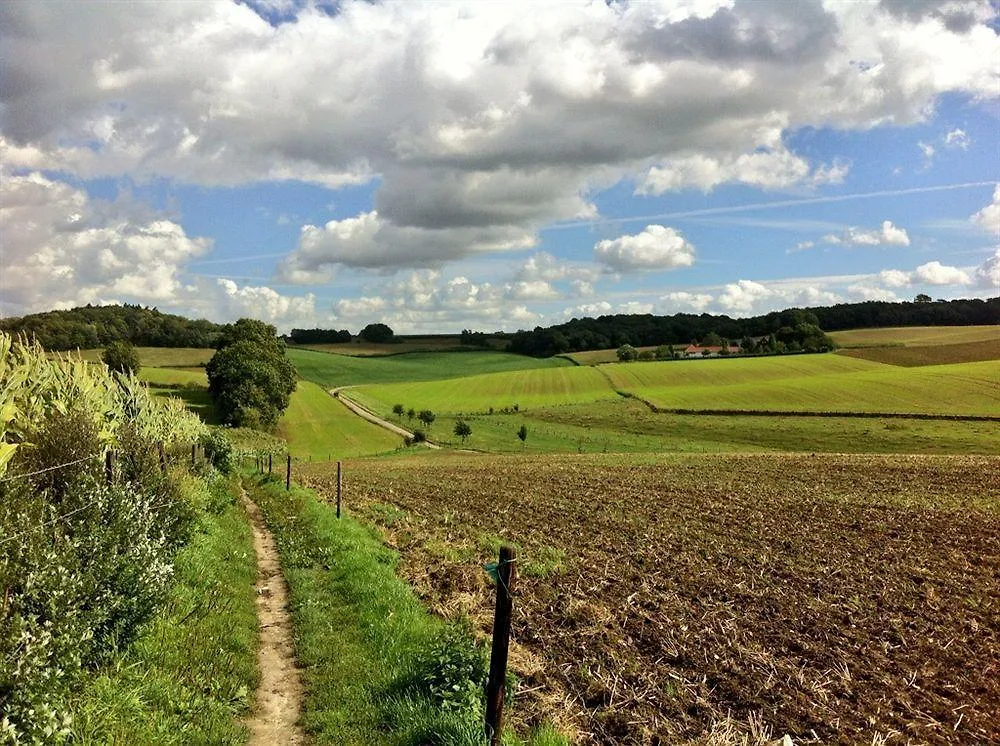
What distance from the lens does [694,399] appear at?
81.3 m

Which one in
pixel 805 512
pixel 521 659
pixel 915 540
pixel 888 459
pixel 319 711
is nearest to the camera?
pixel 319 711

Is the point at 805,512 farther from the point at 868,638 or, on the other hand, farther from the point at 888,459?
the point at 888,459

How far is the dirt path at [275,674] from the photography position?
Answer: 22.6ft

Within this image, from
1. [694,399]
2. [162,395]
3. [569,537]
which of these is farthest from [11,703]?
[162,395]

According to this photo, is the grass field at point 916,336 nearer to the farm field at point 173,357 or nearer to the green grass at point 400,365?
the green grass at point 400,365

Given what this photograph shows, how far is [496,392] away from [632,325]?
8903 cm

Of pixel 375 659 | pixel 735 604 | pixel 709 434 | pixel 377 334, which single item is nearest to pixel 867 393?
pixel 709 434

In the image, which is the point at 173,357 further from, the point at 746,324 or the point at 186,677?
the point at 746,324

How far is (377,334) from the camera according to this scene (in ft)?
601

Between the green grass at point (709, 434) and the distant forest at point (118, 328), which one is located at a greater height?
the distant forest at point (118, 328)

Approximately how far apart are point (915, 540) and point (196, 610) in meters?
17.2

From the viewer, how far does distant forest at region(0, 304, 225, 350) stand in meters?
93.7

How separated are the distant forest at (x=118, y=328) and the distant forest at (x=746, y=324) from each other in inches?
3044

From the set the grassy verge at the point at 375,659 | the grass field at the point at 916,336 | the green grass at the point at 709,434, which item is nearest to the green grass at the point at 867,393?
the green grass at the point at 709,434
